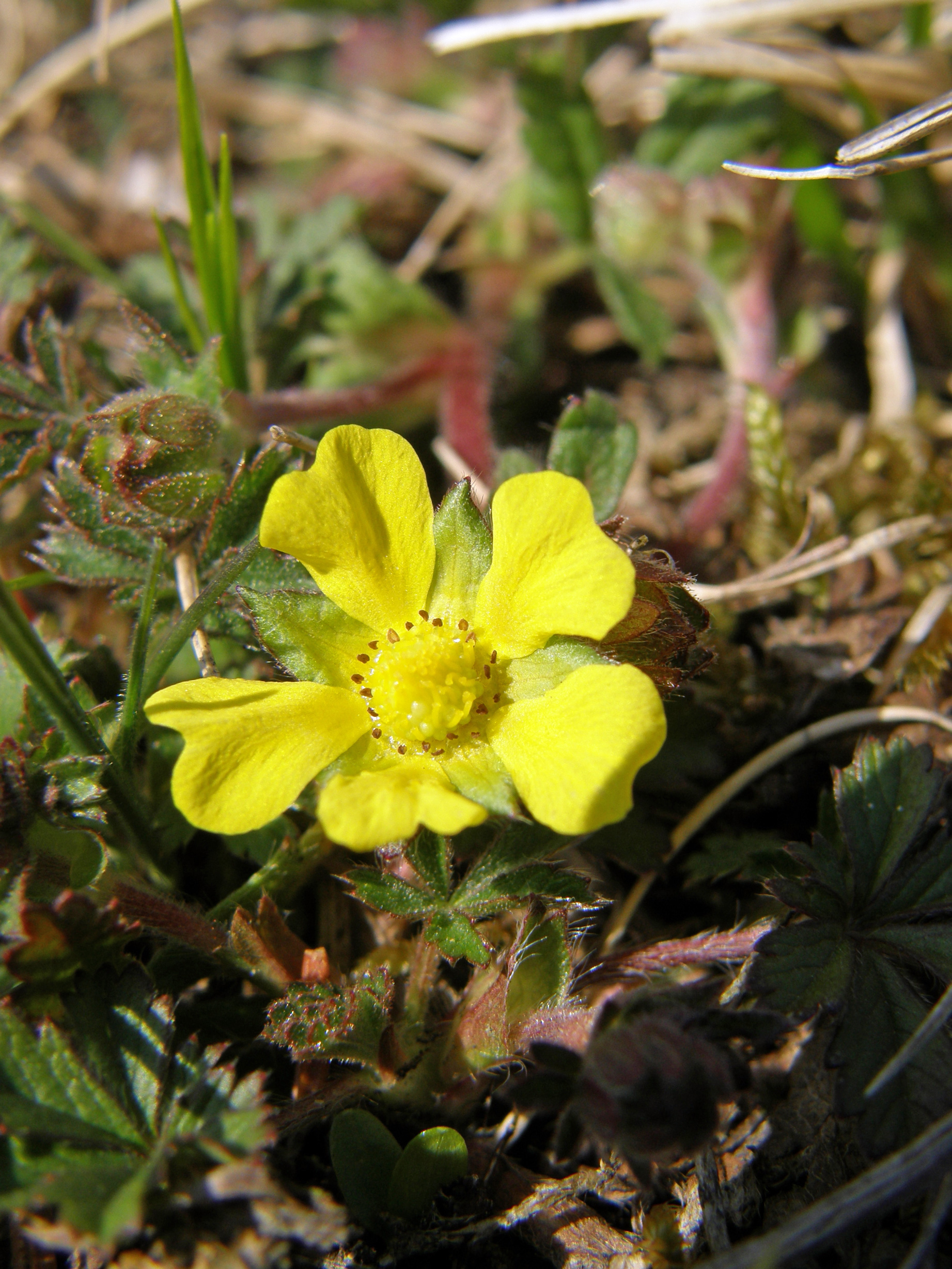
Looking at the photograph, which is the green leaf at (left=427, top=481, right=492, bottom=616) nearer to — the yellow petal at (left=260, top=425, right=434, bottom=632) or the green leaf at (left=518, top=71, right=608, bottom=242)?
the yellow petal at (left=260, top=425, right=434, bottom=632)

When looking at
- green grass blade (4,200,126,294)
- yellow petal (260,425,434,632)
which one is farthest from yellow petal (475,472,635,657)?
green grass blade (4,200,126,294)

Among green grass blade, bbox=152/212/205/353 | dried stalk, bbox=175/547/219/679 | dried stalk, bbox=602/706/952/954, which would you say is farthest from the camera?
green grass blade, bbox=152/212/205/353

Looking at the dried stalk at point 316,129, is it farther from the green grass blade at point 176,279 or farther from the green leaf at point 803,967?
the green leaf at point 803,967

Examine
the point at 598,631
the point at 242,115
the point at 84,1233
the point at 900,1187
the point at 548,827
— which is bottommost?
the point at 900,1187

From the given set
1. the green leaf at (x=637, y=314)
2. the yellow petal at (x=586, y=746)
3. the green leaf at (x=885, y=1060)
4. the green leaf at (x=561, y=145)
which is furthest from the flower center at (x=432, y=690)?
the green leaf at (x=561, y=145)

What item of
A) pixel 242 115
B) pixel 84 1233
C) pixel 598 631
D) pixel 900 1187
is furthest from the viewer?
pixel 242 115

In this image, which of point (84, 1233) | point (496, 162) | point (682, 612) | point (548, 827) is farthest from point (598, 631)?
point (496, 162)

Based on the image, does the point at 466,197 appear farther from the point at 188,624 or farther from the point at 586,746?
the point at 586,746

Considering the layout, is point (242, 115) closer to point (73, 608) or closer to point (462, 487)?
point (73, 608)
